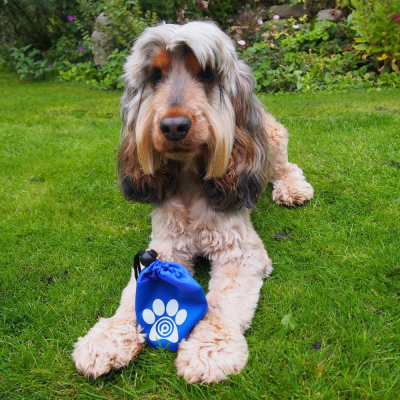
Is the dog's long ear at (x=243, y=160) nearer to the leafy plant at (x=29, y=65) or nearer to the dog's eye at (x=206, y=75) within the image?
the dog's eye at (x=206, y=75)

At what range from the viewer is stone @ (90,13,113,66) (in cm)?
883

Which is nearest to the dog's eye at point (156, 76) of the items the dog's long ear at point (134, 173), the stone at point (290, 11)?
the dog's long ear at point (134, 173)

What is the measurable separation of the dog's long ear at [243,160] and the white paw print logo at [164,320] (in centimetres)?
74

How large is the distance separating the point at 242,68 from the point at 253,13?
7.45 metres

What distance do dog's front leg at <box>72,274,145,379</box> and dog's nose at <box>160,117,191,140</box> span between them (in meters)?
1.01

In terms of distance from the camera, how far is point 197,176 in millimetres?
2496

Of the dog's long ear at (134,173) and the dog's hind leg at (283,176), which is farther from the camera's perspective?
the dog's hind leg at (283,176)

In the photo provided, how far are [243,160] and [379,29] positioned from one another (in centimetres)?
616

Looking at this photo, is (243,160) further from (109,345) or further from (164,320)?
(109,345)

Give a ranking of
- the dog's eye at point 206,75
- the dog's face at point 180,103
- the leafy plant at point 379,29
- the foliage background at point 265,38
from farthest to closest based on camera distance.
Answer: the foliage background at point 265,38
the leafy plant at point 379,29
the dog's eye at point 206,75
the dog's face at point 180,103

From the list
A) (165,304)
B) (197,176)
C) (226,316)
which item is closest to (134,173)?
Result: (197,176)

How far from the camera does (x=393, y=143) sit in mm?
4199

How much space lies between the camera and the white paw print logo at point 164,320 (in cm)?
200

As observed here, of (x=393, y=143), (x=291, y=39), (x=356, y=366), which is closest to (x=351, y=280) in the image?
(x=356, y=366)
